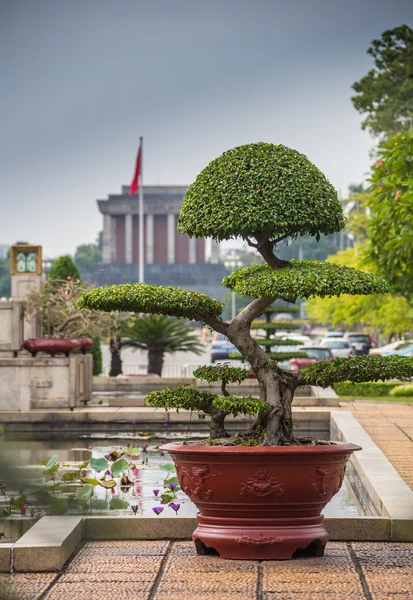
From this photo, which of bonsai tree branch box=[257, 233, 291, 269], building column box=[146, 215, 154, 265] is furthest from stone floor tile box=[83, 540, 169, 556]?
building column box=[146, 215, 154, 265]

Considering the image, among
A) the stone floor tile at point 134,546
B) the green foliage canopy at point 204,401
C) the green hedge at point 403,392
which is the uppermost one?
the green foliage canopy at point 204,401

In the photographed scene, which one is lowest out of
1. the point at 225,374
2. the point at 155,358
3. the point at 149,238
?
the point at 155,358

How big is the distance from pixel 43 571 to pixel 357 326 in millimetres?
83138

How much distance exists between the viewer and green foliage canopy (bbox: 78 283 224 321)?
7777mm

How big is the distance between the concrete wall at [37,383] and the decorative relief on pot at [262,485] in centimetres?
1344

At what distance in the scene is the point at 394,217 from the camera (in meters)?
24.6

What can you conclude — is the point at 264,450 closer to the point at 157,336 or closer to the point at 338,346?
the point at 157,336

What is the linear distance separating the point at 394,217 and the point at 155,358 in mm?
10804

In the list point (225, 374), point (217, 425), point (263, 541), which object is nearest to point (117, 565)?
point (263, 541)

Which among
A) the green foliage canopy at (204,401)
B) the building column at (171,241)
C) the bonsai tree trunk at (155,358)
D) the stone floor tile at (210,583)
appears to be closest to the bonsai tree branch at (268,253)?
the green foliage canopy at (204,401)

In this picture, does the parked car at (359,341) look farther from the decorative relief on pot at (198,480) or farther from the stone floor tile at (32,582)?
the stone floor tile at (32,582)

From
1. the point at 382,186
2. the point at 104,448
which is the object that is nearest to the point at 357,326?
the point at 382,186

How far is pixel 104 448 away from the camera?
16.3m

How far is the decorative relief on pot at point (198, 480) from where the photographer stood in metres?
7.24
